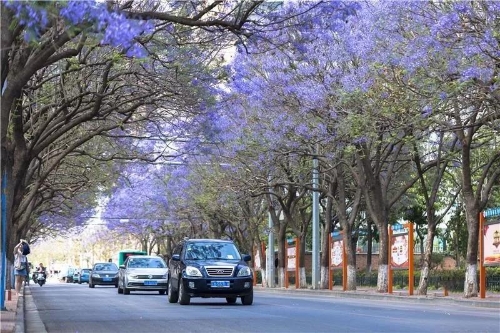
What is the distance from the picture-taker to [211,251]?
24.4 metres

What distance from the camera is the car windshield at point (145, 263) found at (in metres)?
34.5

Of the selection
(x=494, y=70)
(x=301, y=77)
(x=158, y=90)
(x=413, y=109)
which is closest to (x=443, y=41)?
(x=494, y=70)

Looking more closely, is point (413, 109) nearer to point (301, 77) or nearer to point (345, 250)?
point (301, 77)

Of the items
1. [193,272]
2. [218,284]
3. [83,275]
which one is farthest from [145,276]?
[83,275]

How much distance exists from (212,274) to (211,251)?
1164mm

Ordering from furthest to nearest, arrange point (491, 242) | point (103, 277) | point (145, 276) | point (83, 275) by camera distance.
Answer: point (83, 275)
point (103, 277)
point (145, 276)
point (491, 242)

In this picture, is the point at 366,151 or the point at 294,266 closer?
the point at 366,151

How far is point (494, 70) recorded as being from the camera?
2142cm

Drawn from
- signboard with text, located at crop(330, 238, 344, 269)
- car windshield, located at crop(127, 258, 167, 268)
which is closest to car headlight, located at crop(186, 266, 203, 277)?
car windshield, located at crop(127, 258, 167, 268)

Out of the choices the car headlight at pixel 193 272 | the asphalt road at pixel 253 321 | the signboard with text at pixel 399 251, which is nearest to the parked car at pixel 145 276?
the signboard with text at pixel 399 251

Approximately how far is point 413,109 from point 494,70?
3.30 metres

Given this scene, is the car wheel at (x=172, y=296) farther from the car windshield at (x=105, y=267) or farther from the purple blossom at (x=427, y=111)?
the car windshield at (x=105, y=267)

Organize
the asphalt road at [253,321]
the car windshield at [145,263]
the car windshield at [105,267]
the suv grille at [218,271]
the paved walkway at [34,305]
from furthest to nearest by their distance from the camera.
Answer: the car windshield at [105,267] < the car windshield at [145,263] < the suv grille at [218,271] < the paved walkway at [34,305] < the asphalt road at [253,321]

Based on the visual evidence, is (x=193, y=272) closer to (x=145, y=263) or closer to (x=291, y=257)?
(x=145, y=263)
